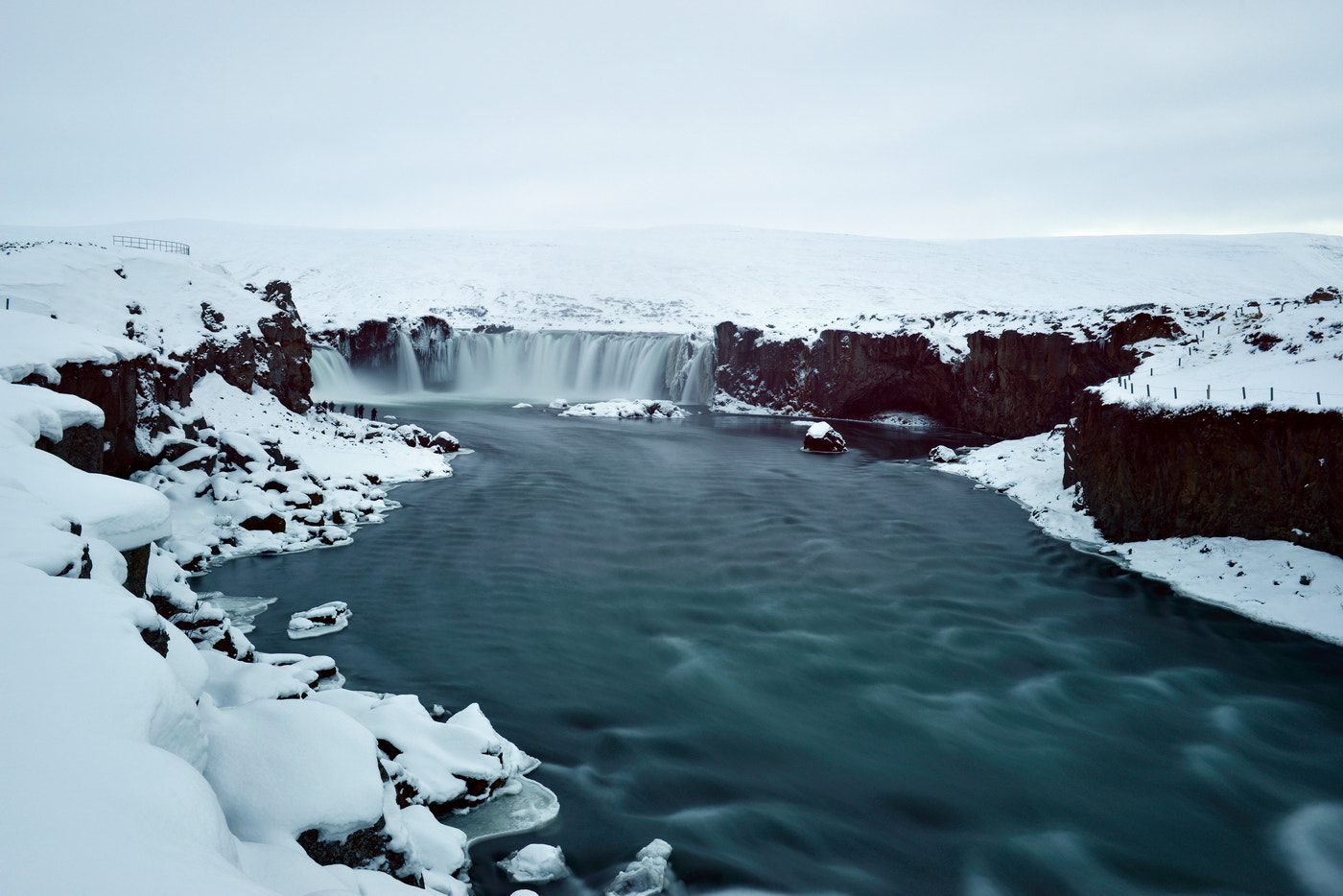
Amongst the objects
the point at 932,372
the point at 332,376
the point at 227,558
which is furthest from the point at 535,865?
the point at 332,376

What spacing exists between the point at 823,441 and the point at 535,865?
2939 cm

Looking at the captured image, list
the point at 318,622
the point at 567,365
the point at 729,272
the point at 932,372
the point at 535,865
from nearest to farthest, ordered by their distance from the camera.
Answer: the point at 535,865 → the point at 318,622 → the point at 932,372 → the point at 567,365 → the point at 729,272

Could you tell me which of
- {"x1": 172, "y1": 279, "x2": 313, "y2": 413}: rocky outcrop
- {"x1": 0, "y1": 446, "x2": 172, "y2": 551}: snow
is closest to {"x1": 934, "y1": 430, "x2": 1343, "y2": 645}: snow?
{"x1": 0, "y1": 446, "x2": 172, "y2": 551}: snow

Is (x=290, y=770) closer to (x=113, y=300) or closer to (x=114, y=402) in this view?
(x=114, y=402)

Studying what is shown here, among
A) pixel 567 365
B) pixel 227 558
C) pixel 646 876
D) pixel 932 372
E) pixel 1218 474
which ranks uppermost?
pixel 932 372

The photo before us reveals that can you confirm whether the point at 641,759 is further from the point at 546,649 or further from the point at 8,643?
the point at 8,643

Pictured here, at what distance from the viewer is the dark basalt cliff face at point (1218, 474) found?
1380cm

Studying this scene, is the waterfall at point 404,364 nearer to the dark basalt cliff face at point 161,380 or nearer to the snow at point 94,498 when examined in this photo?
the dark basalt cliff face at point 161,380

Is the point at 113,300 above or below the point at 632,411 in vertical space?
above

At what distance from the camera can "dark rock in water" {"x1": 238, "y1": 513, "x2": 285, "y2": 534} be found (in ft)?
56.9

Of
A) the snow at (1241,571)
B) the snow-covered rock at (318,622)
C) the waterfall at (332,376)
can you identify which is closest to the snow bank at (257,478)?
the snow-covered rock at (318,622)

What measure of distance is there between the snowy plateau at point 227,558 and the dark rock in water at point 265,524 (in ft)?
0.15

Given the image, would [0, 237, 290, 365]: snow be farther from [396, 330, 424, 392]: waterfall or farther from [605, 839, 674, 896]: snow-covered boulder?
[396, 330, 424, 392]: waterfall

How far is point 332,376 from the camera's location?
170 ft
